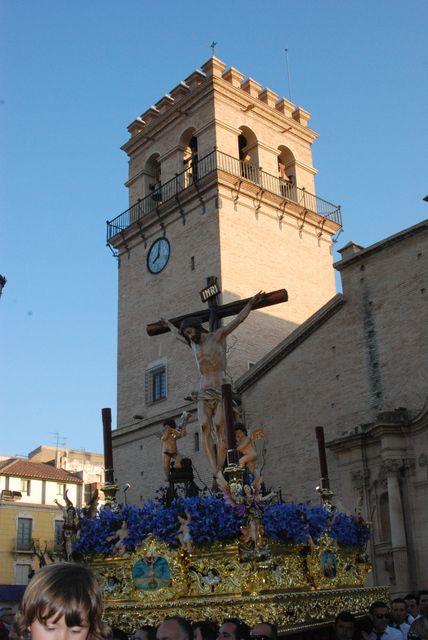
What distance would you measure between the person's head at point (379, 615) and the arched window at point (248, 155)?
24604 mm

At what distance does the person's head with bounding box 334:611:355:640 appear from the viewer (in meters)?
7.10

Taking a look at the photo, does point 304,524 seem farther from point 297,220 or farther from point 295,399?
Answer: point 297,220

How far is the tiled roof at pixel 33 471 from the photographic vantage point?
47438 mm

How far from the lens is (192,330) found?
1052 cm

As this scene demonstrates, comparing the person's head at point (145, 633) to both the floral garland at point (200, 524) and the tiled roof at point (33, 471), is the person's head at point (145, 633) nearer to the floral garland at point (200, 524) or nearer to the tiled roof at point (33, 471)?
the floral garland at point (200, 524)

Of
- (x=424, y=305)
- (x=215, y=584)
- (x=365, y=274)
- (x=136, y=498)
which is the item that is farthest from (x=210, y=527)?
(x=136, y=498)

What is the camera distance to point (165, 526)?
757cm

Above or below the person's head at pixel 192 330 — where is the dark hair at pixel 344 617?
below

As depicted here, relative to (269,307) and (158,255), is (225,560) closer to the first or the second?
(269,307)

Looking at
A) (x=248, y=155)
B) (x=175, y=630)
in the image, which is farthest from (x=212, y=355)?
(x=248, y=155)

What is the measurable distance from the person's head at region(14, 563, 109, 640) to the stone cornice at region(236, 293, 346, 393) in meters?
22.2

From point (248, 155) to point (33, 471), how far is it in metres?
27.9

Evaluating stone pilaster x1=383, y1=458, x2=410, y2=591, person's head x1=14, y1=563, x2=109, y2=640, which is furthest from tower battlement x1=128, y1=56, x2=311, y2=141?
person's head x1=14, y1=563, x2=109, y2=640

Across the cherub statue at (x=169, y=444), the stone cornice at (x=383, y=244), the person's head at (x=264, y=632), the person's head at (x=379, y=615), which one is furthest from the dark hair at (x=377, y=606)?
the stone cornice at (x=383, y=244)
